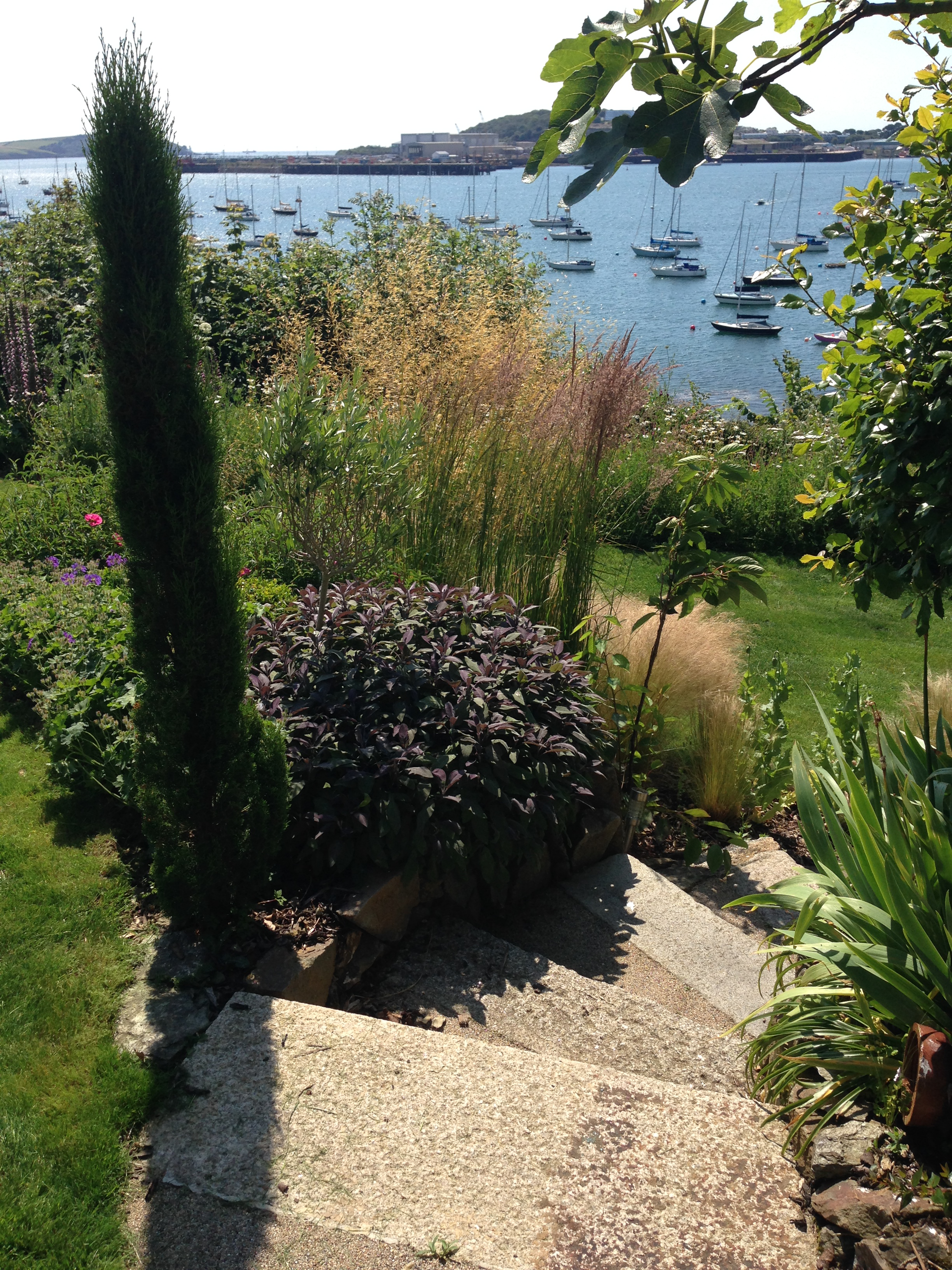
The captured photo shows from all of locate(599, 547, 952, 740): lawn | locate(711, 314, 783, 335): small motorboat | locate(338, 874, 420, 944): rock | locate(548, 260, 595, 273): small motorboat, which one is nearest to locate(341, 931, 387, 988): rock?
locate(338, 874, 420, 944): rock

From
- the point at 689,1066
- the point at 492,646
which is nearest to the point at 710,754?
the point at 492,646

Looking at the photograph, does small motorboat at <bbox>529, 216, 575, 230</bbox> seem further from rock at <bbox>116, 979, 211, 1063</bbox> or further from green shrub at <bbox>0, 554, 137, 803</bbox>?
rock at <bbox>116, 979, 211, 1063</bbox>

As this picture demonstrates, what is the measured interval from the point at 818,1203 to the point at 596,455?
12.1 ft

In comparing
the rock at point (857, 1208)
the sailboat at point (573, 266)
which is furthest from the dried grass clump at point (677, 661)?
the sailboat at point (573, 266)

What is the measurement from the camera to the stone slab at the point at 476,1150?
208cm

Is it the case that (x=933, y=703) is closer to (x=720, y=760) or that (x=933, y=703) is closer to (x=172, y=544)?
(x=720, y=760)

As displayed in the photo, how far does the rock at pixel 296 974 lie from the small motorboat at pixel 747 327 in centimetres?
3890

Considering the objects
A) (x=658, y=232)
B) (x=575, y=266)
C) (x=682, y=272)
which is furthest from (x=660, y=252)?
(x=658, y=232)

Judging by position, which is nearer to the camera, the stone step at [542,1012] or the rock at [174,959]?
the rock at [174,959]

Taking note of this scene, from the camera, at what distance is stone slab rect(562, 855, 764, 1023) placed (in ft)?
11.8

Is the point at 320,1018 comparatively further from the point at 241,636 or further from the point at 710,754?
the point at 710,754

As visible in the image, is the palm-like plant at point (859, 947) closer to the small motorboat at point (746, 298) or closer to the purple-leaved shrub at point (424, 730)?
the purple-leaved shrub at point (424, 730)

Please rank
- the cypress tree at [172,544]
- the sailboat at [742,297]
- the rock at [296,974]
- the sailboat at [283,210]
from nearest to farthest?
the cypress tree at [172,544] < the rock at [296,974] < the sailboat at [742,297] < the sailboat at [283,210]

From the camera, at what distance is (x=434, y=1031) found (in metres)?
2.81
